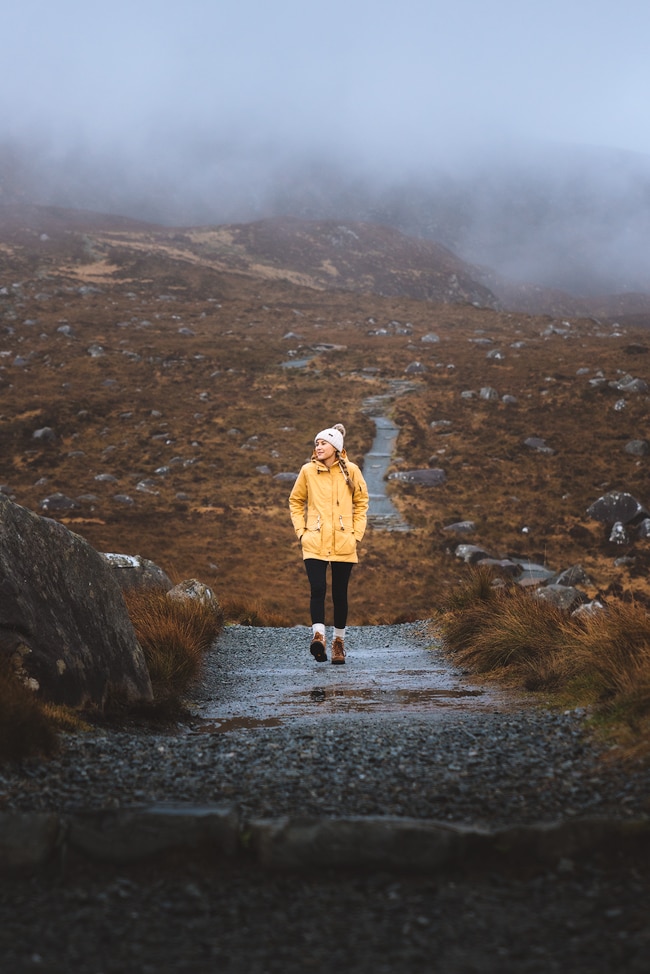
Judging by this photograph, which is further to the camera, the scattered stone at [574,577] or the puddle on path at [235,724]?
the scattered stone at [574,577]

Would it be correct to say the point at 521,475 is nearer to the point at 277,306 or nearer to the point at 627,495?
the point at 627,495

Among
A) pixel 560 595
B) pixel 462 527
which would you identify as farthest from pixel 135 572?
pixel 462 527

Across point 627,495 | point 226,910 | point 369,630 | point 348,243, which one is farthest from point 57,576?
point 348,243

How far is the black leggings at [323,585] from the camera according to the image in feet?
32.4

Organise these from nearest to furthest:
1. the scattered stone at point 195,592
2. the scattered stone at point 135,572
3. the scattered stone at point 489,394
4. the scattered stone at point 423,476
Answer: the scattered stone at point 195,592 < the scattered stone at point 135,572 < the scattered stone at point 423,476 < the scattered stone at point 489,394

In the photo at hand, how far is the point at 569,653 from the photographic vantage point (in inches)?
336

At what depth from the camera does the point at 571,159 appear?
197 m

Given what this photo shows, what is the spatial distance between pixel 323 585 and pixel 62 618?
3.67 m

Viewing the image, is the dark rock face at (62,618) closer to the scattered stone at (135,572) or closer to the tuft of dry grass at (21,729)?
the tuft of dry grass at (21,729)

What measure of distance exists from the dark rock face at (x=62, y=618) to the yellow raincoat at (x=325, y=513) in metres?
2.76

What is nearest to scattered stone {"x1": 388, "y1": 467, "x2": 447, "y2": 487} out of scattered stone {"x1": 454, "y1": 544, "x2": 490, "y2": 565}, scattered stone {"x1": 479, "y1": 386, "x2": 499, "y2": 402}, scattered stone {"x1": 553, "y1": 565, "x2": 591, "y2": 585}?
scattered stone {"x1": 454, "y1": 544, "x2": 490, "y2": 565}

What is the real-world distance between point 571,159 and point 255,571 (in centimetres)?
19029

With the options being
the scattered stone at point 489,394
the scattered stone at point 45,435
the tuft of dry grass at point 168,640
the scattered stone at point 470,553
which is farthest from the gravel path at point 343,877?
the scattered stone at point 489,394

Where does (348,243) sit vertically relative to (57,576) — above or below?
above
